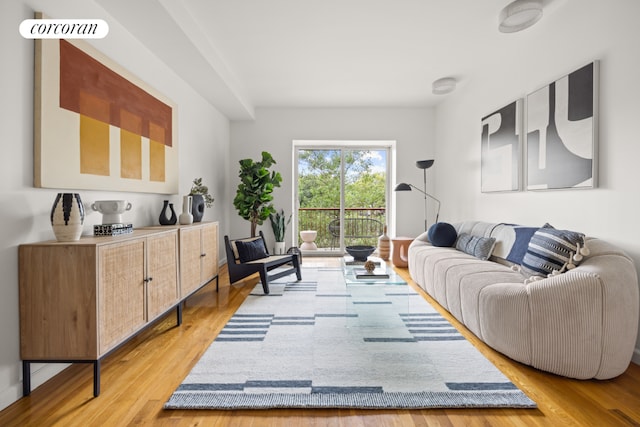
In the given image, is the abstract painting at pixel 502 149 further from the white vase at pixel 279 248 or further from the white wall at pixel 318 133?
the white vase at pixel 279 248

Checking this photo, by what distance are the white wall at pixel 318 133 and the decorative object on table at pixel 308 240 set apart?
58cm

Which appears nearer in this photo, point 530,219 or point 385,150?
point 530,219

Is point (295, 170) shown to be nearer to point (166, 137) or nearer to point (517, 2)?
point (166, 137)

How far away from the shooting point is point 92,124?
2.32 meters

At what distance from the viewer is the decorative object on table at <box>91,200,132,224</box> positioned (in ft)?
7.48

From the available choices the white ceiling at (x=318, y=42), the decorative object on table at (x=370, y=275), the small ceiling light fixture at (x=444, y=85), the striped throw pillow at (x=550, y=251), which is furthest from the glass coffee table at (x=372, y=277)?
the small ceiling light fixture at (x=444, y=85)

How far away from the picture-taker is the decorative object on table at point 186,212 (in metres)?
3.33

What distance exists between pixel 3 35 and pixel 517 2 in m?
3.43

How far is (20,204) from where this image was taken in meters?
1.80

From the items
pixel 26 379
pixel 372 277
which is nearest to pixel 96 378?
pixel 26 379

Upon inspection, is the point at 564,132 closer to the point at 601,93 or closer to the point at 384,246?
the point at 601,93

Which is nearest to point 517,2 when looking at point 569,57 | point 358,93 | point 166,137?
point 569,57

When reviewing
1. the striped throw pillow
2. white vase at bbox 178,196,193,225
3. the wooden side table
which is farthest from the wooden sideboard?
the wooden side table

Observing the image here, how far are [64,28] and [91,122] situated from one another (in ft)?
1.86
